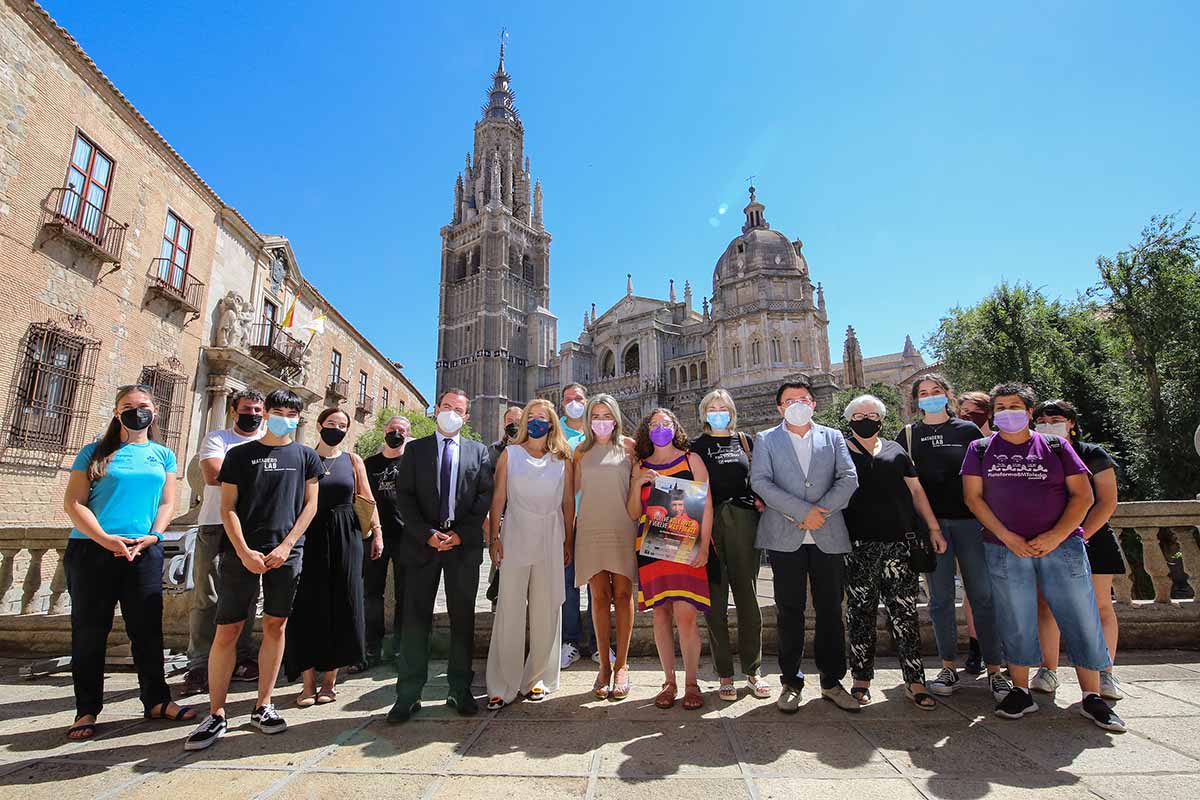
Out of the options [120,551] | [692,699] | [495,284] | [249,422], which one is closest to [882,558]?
[692,699]

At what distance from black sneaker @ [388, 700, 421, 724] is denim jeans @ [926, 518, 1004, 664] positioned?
11.8 ft

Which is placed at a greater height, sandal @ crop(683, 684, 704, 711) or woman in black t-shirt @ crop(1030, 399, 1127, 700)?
woman in black t-shirt @ crop(1030, 399, 1127, 700)

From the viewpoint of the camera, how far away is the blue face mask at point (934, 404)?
4230 mm

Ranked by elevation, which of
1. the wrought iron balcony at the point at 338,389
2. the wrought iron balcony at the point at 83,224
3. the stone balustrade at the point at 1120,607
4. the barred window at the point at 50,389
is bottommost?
the stone balustrade at the point at 1120,607

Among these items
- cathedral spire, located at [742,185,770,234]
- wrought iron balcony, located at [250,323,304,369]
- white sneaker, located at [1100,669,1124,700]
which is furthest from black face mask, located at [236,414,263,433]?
cathedral spire, located at [742,185,770,234]

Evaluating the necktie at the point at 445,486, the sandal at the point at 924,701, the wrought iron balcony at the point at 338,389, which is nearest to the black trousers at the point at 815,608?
the sandal at the point at 924,701

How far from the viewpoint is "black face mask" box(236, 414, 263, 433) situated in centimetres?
380

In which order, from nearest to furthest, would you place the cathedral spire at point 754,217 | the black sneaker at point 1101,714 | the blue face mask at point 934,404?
the black sneaker at point 1101,714
the blue face mask at point 934,404
the cathedral spire at point 754,217

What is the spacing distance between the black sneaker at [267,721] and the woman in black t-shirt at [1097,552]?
475 cm

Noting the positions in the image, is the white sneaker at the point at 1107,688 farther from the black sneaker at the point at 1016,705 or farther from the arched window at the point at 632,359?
the arched window at the point at 632,359

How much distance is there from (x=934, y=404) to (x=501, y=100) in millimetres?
71386

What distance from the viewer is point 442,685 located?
3.93m

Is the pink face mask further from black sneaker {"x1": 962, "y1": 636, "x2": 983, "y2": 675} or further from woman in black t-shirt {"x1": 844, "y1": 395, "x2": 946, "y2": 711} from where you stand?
black sneaker {"x1": 962, "y1": 636, "x2": 983, "y2": 675}

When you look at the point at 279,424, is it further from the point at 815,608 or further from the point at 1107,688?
the point at 1107,688
